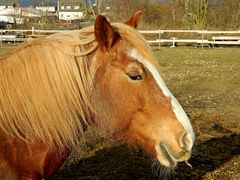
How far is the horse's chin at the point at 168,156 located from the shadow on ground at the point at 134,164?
2384mm

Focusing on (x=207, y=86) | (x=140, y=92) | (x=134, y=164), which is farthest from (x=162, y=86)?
(x=207, y=86)

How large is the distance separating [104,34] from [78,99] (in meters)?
0.44

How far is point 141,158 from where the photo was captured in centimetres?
548

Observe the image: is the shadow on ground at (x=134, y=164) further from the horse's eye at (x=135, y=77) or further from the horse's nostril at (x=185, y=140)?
the horse's eye at (x=135, y=77)

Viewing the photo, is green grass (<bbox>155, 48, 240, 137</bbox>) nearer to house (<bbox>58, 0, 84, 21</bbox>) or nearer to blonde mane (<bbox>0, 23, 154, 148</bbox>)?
blonde mane (<bbox>0, 23, 154, 148</bbox>)

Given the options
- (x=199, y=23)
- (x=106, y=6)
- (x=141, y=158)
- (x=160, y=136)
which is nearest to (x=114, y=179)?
(x=141, y=158)

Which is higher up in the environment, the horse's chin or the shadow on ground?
the horse's chin

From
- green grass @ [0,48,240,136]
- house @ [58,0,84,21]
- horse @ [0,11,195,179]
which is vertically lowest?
green grass @ [0,48,240,136]

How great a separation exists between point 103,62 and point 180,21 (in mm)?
31782

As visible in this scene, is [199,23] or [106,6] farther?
[106,6]

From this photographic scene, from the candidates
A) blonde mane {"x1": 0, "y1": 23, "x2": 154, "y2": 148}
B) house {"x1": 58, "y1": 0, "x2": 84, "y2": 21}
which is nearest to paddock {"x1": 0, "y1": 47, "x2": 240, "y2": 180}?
blonde mane {"x1": 0, "y1": 23, "x2": 154, "y2": 148}

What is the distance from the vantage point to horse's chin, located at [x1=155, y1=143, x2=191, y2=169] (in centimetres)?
252

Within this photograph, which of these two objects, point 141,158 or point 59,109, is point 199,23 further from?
point 59,109

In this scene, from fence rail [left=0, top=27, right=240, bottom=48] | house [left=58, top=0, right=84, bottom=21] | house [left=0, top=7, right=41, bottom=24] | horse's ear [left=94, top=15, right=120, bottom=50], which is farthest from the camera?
house [left=58, top=0, right=84, bottom=21]
